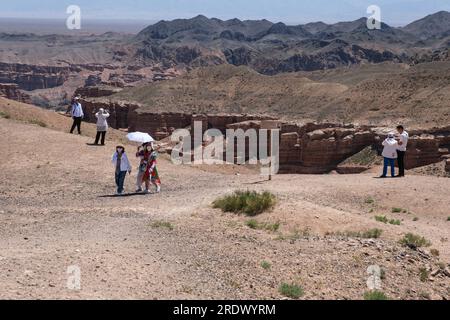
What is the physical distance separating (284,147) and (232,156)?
4162mm

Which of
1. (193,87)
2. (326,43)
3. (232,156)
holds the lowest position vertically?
(232,156)

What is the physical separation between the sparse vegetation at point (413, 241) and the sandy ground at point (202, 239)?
19cm

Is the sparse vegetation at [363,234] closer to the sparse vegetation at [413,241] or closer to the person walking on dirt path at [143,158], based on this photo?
the sparse vegetation at [413,241]

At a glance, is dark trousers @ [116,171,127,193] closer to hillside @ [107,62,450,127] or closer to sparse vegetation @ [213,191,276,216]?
sparse vegetation @ [213,191,276,216]

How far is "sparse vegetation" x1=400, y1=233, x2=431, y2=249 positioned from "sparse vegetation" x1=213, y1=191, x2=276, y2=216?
258cm

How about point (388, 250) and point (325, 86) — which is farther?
point (325, 86)

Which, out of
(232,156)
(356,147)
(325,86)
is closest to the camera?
(356,147)

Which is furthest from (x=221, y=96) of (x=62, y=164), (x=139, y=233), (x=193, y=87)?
(x=139, y=233)

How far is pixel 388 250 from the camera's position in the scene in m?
10.2

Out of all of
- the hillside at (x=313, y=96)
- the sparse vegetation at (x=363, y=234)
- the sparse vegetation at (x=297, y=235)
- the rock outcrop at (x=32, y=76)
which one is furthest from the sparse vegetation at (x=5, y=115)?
the rock outcrop at (x=32, y=76)

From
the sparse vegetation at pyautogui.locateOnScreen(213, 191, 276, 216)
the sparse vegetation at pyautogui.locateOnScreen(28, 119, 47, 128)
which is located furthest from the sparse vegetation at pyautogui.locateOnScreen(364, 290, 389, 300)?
the sparse vegetation at pyautogui.locateOnScreen(28, 119, 47, 128)

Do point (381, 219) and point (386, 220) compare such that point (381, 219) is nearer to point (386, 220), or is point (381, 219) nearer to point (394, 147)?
point (386, 220)

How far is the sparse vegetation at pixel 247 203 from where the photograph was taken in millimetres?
11992
